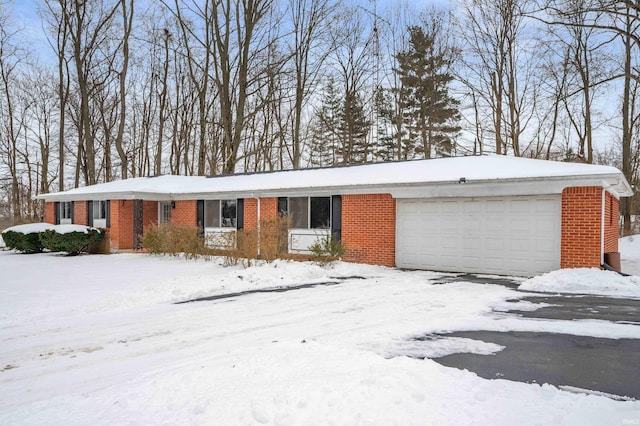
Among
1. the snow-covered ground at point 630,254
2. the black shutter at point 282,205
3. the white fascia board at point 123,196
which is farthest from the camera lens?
the white fascia board at point 123,196

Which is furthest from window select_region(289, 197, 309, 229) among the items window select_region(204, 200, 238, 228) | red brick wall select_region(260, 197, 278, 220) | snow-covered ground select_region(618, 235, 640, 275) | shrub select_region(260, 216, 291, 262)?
snow-covered ground select_region(618, 235, 640, 275)

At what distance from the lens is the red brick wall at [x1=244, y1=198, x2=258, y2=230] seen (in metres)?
15.9

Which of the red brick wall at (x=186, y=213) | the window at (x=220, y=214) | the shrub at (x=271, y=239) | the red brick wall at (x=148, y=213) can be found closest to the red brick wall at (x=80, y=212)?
the red brick wall at (x=148, y=213)

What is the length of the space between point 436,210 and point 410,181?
1.15m

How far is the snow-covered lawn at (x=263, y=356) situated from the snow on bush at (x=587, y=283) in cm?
87

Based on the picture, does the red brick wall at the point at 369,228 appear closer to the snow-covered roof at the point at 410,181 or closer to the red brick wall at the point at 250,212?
the snow-covered roof at the point at 410,181

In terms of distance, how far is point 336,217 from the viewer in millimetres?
13984

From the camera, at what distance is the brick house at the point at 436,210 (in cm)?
1024

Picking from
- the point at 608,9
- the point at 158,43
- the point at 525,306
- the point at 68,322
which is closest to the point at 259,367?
the point at 68,322

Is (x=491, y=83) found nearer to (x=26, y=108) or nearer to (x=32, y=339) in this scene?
(x=32, y=339)

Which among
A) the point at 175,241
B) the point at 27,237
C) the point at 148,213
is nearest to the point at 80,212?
the point at 27,237

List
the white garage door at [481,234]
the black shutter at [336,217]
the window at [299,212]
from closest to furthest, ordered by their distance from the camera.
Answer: the white garage door at [481,234], the black shutter at [336,217], the window at [299,212]

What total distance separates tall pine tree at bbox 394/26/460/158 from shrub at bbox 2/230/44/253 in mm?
20023

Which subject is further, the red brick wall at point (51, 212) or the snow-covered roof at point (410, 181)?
the red brick wall at point (51, 212)
